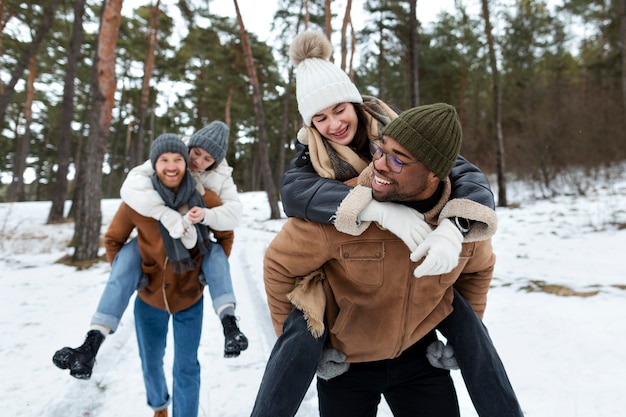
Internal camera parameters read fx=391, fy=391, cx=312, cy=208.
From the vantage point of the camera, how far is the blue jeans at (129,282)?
7.55 ft

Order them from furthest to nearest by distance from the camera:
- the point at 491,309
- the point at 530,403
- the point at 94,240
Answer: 1. the point at 94,240
2. the point at 491,309
3. the point at 530,403

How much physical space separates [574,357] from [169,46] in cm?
1952

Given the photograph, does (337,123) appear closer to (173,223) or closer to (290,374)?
(290,374)

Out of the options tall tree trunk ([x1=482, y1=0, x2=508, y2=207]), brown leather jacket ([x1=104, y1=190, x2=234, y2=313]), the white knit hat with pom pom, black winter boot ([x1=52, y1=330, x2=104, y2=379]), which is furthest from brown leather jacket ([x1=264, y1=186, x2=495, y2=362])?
tall tree trunk ([x1=482, y1=0, x2=508, y2=207])

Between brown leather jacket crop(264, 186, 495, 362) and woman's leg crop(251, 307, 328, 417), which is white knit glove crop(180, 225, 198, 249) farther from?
woman's leg crop(251, 307, 328, 417)

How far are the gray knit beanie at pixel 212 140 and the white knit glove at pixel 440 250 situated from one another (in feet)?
6.68

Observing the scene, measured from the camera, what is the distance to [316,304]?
4.37 ft

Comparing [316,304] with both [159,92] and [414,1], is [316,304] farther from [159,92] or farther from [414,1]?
[159,92]

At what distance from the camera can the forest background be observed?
10055mm

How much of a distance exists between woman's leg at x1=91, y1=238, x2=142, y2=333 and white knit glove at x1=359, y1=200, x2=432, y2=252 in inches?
70.1

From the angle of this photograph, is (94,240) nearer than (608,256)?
No

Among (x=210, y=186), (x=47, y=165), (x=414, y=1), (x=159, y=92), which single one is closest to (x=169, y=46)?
(x=159, y=92)

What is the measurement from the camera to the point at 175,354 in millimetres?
2576

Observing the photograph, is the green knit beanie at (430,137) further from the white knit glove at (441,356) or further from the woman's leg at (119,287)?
the woman's leg at (119,287)
